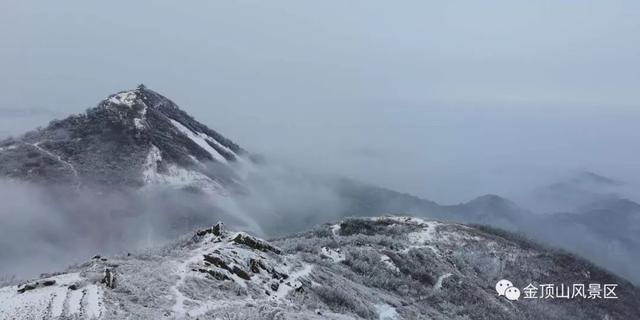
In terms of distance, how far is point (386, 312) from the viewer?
27.5 meters

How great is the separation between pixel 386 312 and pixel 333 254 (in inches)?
402

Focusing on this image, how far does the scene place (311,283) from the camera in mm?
27406

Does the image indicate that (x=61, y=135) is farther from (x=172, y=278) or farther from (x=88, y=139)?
(x=172, y=278)

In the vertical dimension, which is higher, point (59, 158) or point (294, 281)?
point (294, 281)

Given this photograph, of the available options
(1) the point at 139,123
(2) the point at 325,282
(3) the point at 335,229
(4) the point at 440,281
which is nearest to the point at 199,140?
(1) the point at 139,123

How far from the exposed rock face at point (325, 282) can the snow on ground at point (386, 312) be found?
0.09 m

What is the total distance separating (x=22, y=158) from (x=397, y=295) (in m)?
70.8

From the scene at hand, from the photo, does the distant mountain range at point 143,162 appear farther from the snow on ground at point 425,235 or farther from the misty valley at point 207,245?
the snow on ground at point 425,235

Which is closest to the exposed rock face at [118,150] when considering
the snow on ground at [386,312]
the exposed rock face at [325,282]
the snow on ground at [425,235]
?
the exposed rock face at [325,282]

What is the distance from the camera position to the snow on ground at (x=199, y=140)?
104 meters
